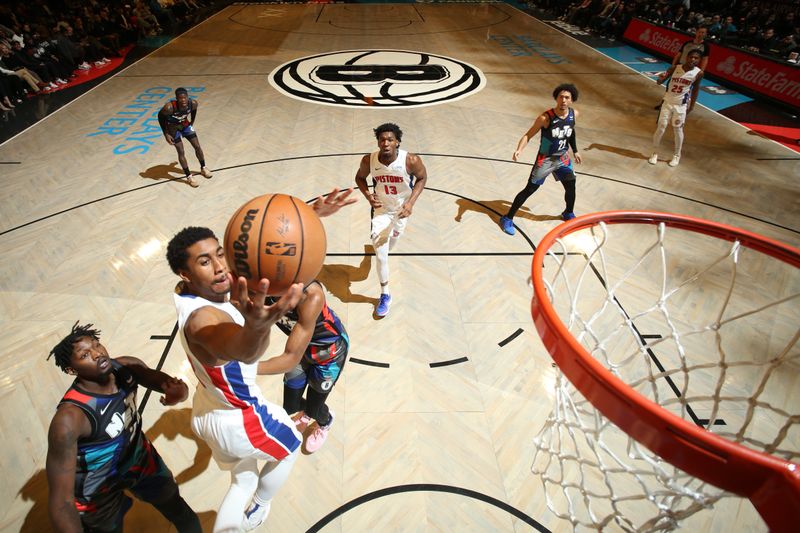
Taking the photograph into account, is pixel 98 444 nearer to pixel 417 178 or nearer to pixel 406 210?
pixel 406 210

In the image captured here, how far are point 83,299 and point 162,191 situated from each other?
2327 millimetres

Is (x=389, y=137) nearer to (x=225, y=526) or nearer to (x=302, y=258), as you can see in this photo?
(x=302, y=258)

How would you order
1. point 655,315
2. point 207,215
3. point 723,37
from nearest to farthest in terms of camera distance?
point 655,315, point 207,215, point 723,37

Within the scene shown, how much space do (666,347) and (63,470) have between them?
172 inches

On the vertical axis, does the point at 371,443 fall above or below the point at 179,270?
below

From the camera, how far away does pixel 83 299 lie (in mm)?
4316

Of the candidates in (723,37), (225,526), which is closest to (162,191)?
(225,526)

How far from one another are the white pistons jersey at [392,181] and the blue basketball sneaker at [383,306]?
0.84 m

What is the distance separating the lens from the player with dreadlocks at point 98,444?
1738 mm

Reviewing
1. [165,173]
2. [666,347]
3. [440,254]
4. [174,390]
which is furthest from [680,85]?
[165,173]

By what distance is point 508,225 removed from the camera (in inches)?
211

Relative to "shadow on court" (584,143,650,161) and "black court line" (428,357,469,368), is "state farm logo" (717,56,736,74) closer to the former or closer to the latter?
"shadow on court" (584,143,650,161)

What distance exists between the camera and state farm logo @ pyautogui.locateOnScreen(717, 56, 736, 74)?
10.8 m

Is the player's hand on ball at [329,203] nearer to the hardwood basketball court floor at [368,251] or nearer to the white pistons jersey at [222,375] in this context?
the white pistons jersey at [222,375]
